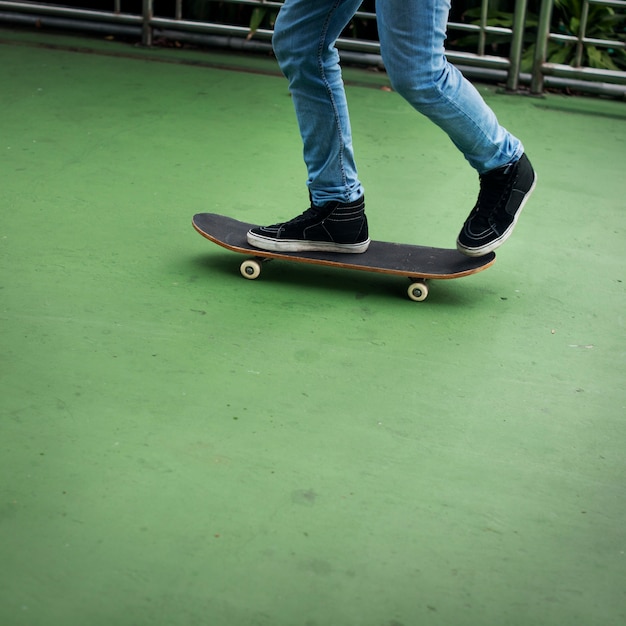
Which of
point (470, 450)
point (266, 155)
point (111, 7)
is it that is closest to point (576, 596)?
point (470, 450)

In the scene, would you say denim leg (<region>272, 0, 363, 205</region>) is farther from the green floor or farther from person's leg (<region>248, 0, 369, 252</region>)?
the green floor

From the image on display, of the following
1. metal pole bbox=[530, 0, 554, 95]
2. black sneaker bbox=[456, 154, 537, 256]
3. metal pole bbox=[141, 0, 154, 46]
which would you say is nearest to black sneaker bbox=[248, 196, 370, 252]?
black sneaker bbox=[456, 154, 537, 256]

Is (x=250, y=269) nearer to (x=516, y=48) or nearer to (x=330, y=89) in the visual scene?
(x=330, y=89)

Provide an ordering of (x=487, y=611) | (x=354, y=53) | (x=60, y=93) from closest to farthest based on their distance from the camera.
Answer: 1. (x=487, y=611)
2. (x=60, y=93)
3. (x=354, y=53)

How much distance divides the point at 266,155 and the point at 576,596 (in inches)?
105

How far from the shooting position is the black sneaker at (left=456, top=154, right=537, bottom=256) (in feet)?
9.37

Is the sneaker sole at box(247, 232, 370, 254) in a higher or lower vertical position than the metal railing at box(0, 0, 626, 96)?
lower

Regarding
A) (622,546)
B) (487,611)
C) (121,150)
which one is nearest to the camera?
(487,611)

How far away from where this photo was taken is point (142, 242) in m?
3.22

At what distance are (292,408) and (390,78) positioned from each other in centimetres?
93

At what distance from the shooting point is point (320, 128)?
2.89m

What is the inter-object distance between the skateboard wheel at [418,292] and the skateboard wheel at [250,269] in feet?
1.53

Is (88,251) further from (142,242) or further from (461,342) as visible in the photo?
(461,342)

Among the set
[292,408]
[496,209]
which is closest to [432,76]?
[496,209]
